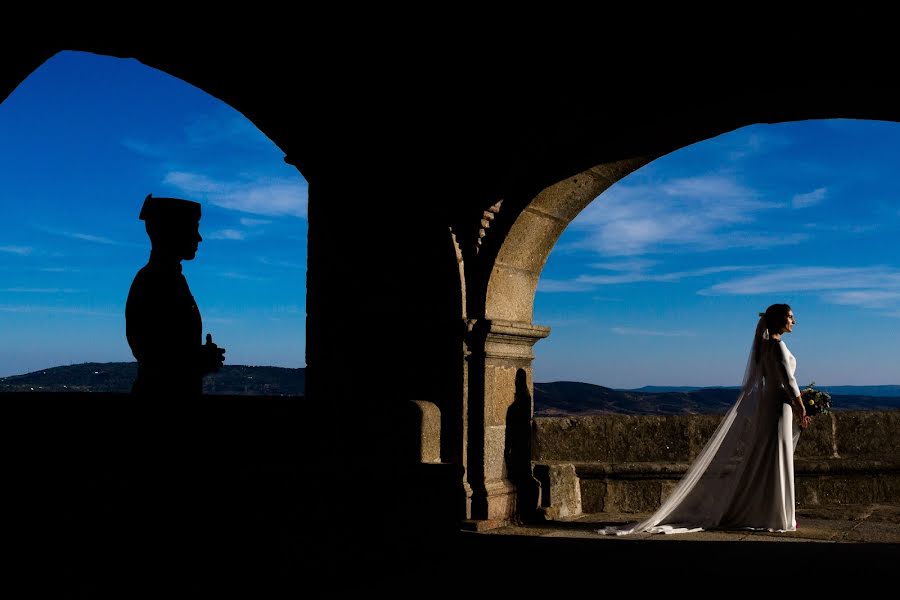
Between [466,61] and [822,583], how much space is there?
359 centimetres

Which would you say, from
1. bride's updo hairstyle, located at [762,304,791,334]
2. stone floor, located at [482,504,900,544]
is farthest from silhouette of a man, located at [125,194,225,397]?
bride's updo hairstyle, located at [762,304,791,334]

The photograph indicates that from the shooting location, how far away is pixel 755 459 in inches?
242

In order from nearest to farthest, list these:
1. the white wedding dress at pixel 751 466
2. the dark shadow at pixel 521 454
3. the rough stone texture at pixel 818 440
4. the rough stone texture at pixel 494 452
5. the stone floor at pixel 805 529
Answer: the stone floor at pixel 805 529
the white wedding dress at pixel 751 466
the rough stone texture at pixel 494 452
the dark shadow at pixel 521 454
the rough stone texture at pixel 818 440

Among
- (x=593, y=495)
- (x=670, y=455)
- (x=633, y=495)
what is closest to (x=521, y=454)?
(x=593, y=495)

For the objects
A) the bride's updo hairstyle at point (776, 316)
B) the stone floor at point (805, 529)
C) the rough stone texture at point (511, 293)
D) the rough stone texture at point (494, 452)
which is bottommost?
the stone floor at point (805, 529)

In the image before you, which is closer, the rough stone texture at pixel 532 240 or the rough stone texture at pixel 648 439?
the rough stone texture at pixel 532 240

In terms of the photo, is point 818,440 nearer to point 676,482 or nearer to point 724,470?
point 676,482

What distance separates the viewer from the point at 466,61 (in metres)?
5.77

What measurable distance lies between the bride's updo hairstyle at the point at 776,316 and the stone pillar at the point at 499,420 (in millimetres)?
1529

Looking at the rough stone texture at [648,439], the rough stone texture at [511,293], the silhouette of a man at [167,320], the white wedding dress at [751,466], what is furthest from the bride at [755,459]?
the silhouette of a man at [167,320]

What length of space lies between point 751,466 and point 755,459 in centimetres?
5

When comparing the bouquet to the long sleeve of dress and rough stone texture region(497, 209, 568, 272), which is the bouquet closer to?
the long sleeve of dress

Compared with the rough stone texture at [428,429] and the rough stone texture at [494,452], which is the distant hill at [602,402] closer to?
the rough stone texture at [494,452]

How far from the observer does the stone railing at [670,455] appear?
7.23 metres
